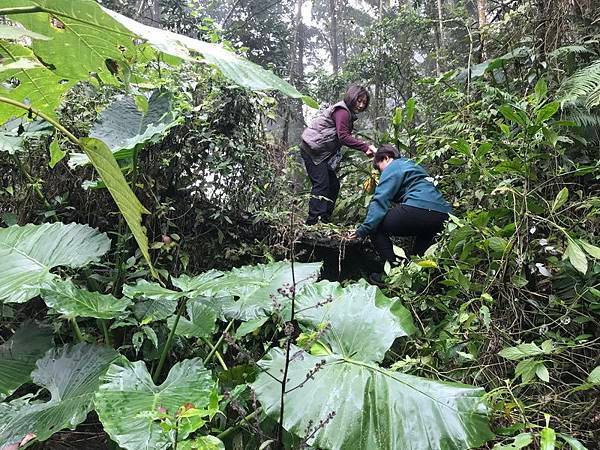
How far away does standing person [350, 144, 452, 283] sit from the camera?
3.28 m

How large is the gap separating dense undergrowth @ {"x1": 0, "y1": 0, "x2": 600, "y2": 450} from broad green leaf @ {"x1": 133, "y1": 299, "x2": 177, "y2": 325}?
12 millimetres

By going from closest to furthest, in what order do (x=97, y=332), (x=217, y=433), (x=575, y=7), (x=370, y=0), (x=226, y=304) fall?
(x=217, y=433)
(x=226, y=304)
(x=97, y=332)
(x=575, y=7)
(x=370, y=0)

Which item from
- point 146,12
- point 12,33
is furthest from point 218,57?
point 146,12

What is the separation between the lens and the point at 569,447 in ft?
5.28

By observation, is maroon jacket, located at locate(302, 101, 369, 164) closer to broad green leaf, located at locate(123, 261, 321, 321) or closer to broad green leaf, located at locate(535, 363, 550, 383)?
broad green leaf, located at locate(123, 261, 321, 321)

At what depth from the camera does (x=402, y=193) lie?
3.51 meters

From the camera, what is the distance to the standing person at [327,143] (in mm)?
4125

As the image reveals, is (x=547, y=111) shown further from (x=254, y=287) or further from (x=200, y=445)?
(x=200, y=445)

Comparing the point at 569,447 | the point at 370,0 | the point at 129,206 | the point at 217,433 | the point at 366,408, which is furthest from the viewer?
the point at 370,0

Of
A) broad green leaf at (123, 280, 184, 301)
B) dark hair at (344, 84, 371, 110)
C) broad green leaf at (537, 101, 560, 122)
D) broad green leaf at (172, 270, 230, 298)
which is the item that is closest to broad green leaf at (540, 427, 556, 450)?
broad green leaf at (172, 270, 230, 298)

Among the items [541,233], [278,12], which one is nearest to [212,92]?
[541,233]

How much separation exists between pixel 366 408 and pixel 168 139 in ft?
8.66

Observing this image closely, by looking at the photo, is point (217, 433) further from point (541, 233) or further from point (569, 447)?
point (541, 233)

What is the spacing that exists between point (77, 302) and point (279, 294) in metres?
0.89
